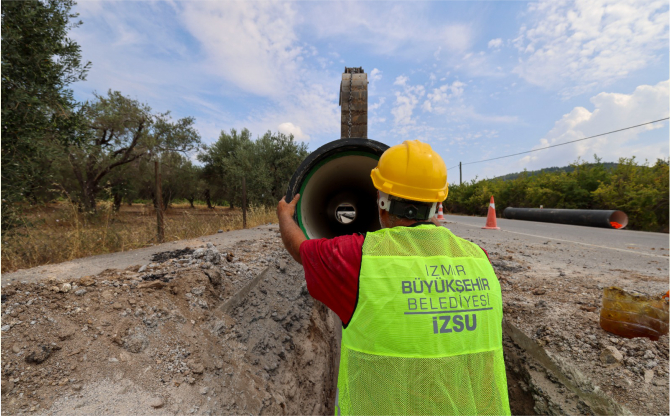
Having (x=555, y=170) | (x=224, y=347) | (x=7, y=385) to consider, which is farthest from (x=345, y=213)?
(x=555, y=170)

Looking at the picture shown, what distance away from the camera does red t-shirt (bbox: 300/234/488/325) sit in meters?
1.17

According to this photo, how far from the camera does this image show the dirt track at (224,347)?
6.09ft

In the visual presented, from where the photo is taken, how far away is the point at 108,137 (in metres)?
14.3

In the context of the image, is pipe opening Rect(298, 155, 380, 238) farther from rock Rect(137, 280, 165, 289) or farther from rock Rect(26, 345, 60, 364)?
rock Rect(26, 345, 60, 364)

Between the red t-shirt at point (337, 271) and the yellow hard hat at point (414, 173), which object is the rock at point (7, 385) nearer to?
the red t-shirt at point (337, 271)

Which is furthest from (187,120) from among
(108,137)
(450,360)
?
(450,360)

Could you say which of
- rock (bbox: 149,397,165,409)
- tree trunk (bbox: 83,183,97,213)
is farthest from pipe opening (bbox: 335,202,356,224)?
tree trunk (bbox: 83,183,97,213)

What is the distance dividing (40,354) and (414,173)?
2.53 meters

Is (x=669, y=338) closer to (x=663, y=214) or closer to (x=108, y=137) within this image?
(x=663, y=214)

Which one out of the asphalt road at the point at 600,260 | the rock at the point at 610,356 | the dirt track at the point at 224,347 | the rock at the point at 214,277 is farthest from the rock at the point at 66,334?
the asphalt road at the point at 600,260

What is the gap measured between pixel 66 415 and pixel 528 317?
323 cm

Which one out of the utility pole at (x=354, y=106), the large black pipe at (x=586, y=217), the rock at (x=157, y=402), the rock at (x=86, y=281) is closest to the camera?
the rock at (x=157, y=402)

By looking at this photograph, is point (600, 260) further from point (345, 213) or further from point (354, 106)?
point (354, 106)

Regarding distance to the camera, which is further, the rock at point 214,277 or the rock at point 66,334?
the rock at point 214,277
